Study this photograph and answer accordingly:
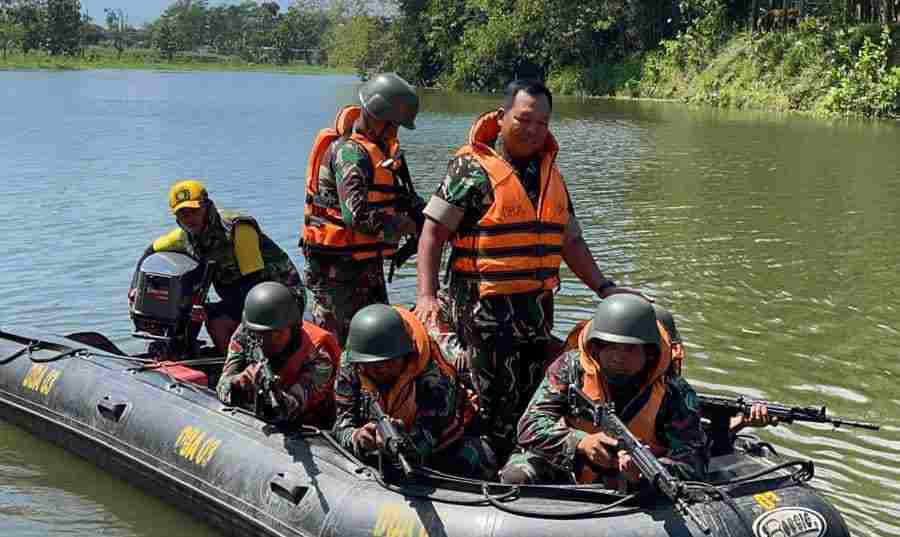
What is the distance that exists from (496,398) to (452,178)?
1131mm

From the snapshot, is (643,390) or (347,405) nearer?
(643,390)

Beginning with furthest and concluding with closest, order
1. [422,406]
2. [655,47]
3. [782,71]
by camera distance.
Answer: [655,47] → [782,71] → [422,406]

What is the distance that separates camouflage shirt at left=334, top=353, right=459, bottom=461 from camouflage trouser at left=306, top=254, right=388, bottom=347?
137cm

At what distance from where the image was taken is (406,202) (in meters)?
7.01

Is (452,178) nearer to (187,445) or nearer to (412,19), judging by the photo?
(187,445)

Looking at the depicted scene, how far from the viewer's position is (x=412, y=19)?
6253 cm

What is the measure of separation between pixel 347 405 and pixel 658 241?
30.7 feet

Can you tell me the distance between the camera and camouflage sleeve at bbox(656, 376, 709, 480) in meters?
5.10

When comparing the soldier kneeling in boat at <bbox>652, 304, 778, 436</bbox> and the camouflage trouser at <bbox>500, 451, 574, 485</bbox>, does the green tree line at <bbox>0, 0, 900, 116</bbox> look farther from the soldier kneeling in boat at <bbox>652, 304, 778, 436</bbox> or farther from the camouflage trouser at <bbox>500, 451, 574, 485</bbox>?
the camouflage trouser at <bbox>500, 451, 574, 485</bbox>

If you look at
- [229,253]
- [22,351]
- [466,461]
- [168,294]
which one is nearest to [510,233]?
[466,461]

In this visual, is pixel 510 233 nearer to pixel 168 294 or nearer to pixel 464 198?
pixel 464 198

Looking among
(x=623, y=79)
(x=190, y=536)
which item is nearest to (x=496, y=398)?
(x=190, y=536)

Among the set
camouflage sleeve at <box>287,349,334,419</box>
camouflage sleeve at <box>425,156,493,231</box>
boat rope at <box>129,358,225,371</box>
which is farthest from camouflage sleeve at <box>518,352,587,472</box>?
boat rope at <box>129,358,225,371</box>

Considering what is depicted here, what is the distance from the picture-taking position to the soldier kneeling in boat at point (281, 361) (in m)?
5.95
